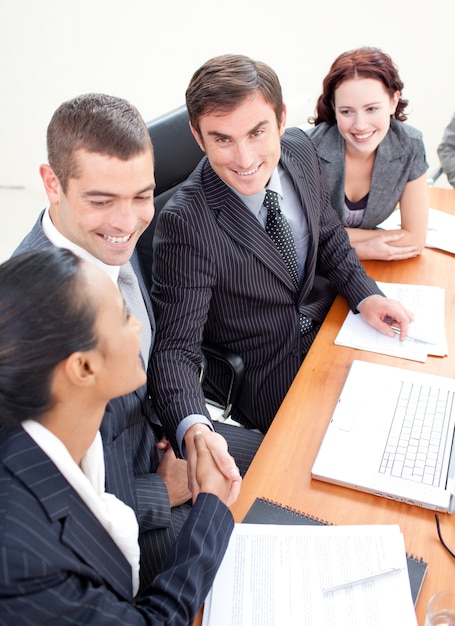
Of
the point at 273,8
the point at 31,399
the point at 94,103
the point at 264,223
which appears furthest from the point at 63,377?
the point at 273,8

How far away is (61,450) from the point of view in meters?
0.81

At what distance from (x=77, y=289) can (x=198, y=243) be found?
2.23 ft

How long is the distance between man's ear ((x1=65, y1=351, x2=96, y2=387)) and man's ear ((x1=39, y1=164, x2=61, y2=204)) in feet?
1.67

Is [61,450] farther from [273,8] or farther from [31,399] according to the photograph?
[273,8]

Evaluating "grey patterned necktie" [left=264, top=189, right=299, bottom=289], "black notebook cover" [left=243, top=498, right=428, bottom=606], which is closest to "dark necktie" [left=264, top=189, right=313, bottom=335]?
"grey patterned necktie" [left=264, top=189, right=299, bottom=289]

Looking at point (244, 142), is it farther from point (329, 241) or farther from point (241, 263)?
point (329, 241)

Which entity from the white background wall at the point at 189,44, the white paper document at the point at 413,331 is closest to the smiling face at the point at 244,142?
the white paper document at the point at 413,331

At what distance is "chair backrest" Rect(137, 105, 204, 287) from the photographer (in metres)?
1.55

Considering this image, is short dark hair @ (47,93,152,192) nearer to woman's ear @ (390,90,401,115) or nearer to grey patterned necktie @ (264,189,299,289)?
grey patterned necktie @ (264,189,299,289)

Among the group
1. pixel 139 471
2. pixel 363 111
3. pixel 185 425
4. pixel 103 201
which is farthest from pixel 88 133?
pixel 363 111

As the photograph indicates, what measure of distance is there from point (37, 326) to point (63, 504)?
0.84 ft

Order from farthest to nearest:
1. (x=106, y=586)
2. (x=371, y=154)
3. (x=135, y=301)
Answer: (x=371, y=154) → (x=135, y=301) → (x=106, y=586)

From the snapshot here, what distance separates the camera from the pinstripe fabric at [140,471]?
1080mm

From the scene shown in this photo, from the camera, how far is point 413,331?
151 centimetres
